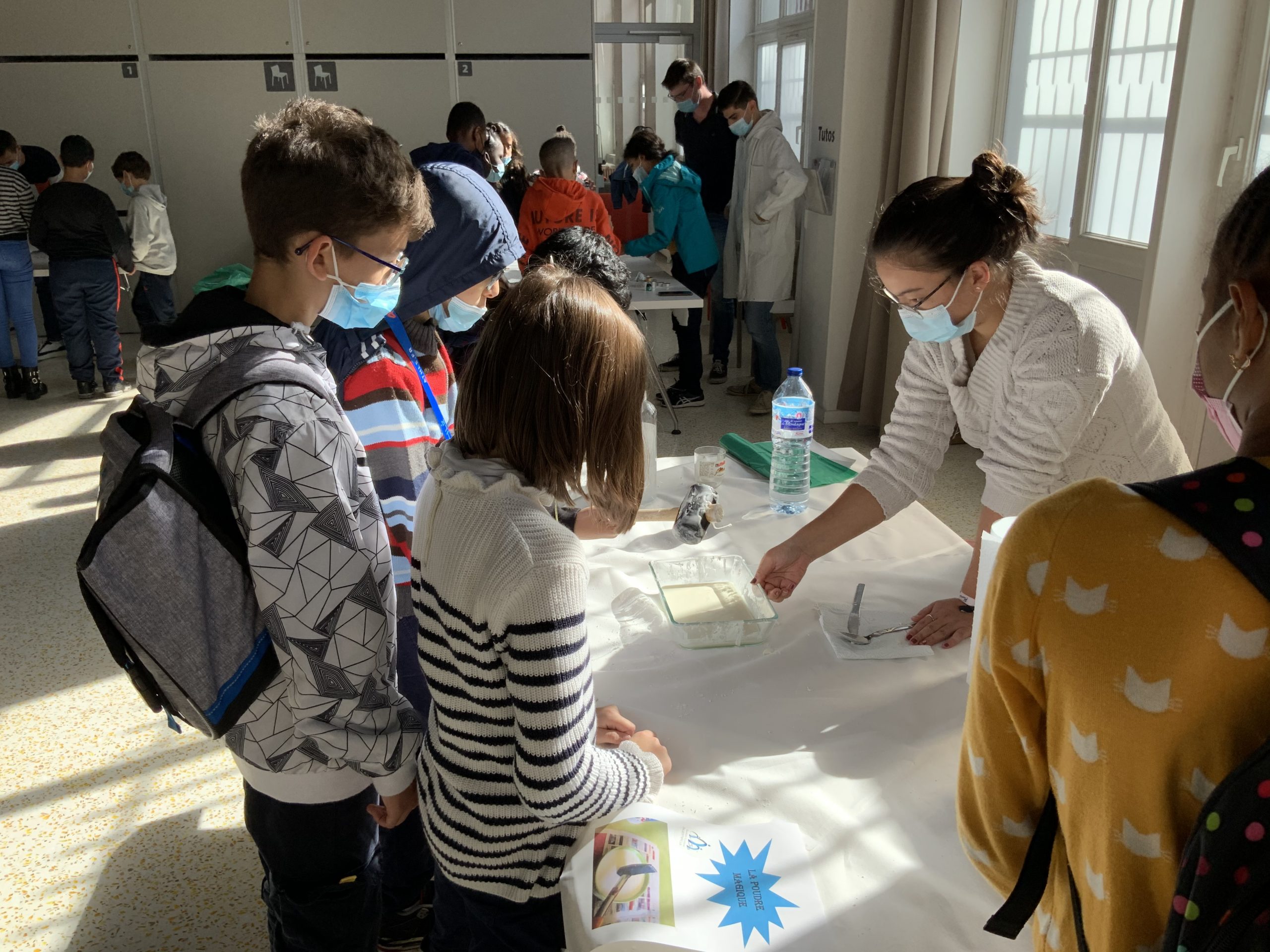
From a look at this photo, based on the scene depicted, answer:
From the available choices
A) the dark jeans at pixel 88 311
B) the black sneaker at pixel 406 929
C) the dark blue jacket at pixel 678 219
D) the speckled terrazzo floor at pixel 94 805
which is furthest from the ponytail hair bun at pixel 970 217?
the dark jeans at pixel 88 311

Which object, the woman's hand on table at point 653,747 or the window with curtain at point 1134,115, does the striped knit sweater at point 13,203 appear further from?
the woman's hand on table at point 653,747

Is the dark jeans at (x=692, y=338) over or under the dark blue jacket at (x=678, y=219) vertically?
under

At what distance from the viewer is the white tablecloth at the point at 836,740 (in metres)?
0.84

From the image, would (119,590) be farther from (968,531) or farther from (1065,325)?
(968,531)

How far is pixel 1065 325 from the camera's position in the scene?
4.34 ft

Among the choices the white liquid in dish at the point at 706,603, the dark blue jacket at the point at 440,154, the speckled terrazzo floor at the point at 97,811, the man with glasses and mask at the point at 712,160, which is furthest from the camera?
the man with glasses and mask at the point at 712,160

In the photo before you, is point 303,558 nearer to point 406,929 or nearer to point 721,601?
point 721,601

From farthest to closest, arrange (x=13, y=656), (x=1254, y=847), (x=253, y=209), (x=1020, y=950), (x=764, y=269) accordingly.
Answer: (x=764, y=269) < (x=13, y=656) < (x=253, y=209) < (x=1020, y=950) < (x=1254, y=847)

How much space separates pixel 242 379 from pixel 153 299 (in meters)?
5.78

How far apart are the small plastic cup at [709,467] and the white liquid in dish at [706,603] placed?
46 cm

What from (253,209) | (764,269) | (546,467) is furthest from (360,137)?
(764,269)

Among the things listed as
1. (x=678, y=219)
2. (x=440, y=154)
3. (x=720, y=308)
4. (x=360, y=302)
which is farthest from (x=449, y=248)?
(x=720, y=308)

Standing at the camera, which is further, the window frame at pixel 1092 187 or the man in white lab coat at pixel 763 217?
the man in white lab coat at pixel 763 217

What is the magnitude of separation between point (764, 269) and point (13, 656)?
11.9 feet
